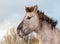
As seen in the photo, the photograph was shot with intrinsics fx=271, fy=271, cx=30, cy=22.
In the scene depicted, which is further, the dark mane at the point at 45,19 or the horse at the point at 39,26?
the dark mane at the point at 45,19

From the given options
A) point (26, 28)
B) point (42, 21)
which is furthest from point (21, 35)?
point (42, 21)

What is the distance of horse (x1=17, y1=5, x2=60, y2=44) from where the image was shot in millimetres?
9180

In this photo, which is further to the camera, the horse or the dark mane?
the dark mane

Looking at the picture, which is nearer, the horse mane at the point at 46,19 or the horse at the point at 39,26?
the horse at the point at 39,26

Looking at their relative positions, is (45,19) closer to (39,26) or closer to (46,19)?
(46,19)

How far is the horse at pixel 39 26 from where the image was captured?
9180 mm

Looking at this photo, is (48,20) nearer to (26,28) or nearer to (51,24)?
(51,24)

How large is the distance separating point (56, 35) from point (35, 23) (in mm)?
842

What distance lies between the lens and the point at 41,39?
917 cm

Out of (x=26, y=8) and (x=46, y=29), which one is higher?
(x=26, y=8)

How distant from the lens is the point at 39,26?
9312 mm

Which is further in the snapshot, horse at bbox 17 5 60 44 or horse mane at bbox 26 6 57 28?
horse mane at bbox 26 6 57 28

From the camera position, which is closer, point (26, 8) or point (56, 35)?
point (56, 35)

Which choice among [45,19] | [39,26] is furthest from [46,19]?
[39,26]
